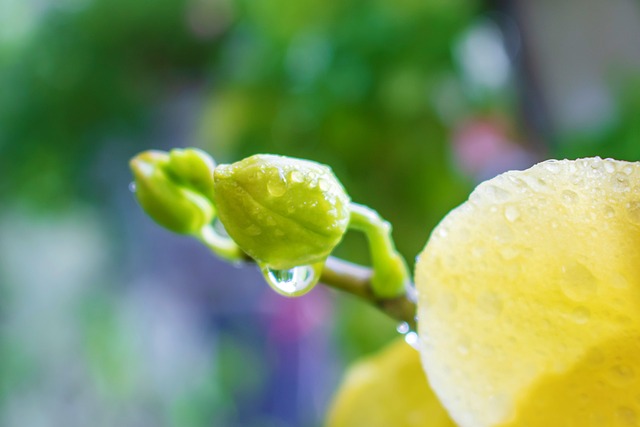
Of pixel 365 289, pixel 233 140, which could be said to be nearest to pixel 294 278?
pixel 365 289

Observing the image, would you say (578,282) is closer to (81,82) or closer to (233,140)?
(233,140)

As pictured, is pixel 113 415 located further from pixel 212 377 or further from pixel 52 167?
pixel 52 167

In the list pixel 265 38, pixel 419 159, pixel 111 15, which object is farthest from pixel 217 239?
pixel 111 15

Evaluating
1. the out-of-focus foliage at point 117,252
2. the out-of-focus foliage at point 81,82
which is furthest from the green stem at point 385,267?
the out-of-focus foliage at point 81,82

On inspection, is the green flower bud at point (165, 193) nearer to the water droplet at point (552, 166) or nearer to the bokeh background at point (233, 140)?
the water droplet at point (552, 166)

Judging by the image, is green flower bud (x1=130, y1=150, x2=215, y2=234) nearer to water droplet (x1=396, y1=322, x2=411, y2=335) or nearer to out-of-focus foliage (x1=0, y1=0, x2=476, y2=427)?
water droplet (x1=396, y1=322, x2=411, y2=335)
